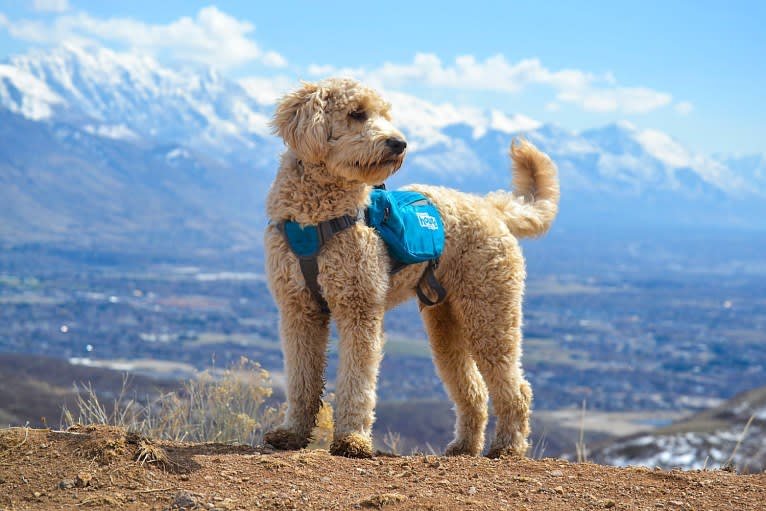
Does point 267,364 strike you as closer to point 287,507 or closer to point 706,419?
point 706,419

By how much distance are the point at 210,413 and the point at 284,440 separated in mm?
2401

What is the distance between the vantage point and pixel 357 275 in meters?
6.13

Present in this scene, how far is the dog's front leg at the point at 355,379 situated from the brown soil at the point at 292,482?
25 cm

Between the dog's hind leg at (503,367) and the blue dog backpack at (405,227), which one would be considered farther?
the dog's hind leg at (503,367)

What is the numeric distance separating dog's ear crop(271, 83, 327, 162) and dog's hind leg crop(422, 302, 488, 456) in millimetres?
2032

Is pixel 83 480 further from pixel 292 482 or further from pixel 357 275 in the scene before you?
pixel 357 275

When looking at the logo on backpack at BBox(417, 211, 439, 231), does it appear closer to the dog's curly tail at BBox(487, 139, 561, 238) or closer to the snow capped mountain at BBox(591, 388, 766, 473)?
the dog's curly tail at BBox(487, 139, 561, 238)

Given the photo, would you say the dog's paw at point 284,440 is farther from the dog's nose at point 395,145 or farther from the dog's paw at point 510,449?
the dog's nose at point 395,145

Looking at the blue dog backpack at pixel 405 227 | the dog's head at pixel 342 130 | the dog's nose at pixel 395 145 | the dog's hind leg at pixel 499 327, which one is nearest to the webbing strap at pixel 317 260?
the blue dog backpack at pixel 405 227

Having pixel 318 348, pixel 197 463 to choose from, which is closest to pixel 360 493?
pixel 197 463

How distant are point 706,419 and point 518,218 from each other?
41.1 meters

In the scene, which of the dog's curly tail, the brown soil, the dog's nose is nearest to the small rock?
the brown soil

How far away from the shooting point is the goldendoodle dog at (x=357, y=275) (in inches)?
240

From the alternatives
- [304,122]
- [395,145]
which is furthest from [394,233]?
[304,122]
